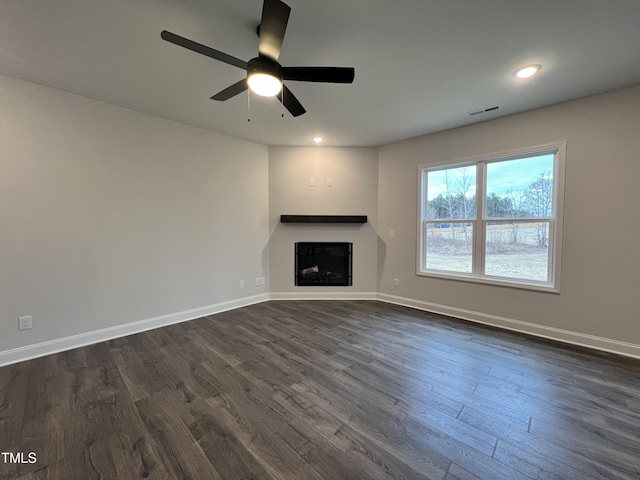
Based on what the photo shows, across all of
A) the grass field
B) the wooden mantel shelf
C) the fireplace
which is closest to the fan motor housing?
the wooden mantel shelf

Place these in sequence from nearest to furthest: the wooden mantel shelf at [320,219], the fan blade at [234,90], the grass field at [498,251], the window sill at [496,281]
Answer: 1. the fan blade at [234,90]
2. the window sill at [496,281]
3. the grass field at [498,251]
4. the wooden mantel shelf at [320,219]

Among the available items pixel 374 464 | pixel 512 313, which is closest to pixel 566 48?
pixel 512 313

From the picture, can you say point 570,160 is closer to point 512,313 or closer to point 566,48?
point 566,48

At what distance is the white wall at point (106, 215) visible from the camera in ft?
7.95

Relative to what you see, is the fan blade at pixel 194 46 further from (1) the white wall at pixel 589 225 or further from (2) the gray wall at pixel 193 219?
(1) the white wall at pixel 589 225

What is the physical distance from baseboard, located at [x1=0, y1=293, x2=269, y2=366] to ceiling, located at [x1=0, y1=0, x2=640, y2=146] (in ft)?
8.29

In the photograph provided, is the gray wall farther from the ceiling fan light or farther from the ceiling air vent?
the ceiling fan light

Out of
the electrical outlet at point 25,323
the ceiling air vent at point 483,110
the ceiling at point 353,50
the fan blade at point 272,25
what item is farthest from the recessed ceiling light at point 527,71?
the electrical outlet at point 25,323

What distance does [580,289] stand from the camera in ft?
9.08

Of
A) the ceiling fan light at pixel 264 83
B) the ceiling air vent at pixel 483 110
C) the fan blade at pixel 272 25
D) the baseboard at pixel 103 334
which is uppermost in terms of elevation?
the ceiling air vent at pixel 483 110

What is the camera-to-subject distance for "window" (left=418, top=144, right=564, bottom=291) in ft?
9.80

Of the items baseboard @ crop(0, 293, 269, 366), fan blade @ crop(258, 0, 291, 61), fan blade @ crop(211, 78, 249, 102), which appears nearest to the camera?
fan blade @ crop(258, 0, 291, 61)

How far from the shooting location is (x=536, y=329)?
3004mm

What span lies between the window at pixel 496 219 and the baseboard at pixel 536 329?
1.50 ft
